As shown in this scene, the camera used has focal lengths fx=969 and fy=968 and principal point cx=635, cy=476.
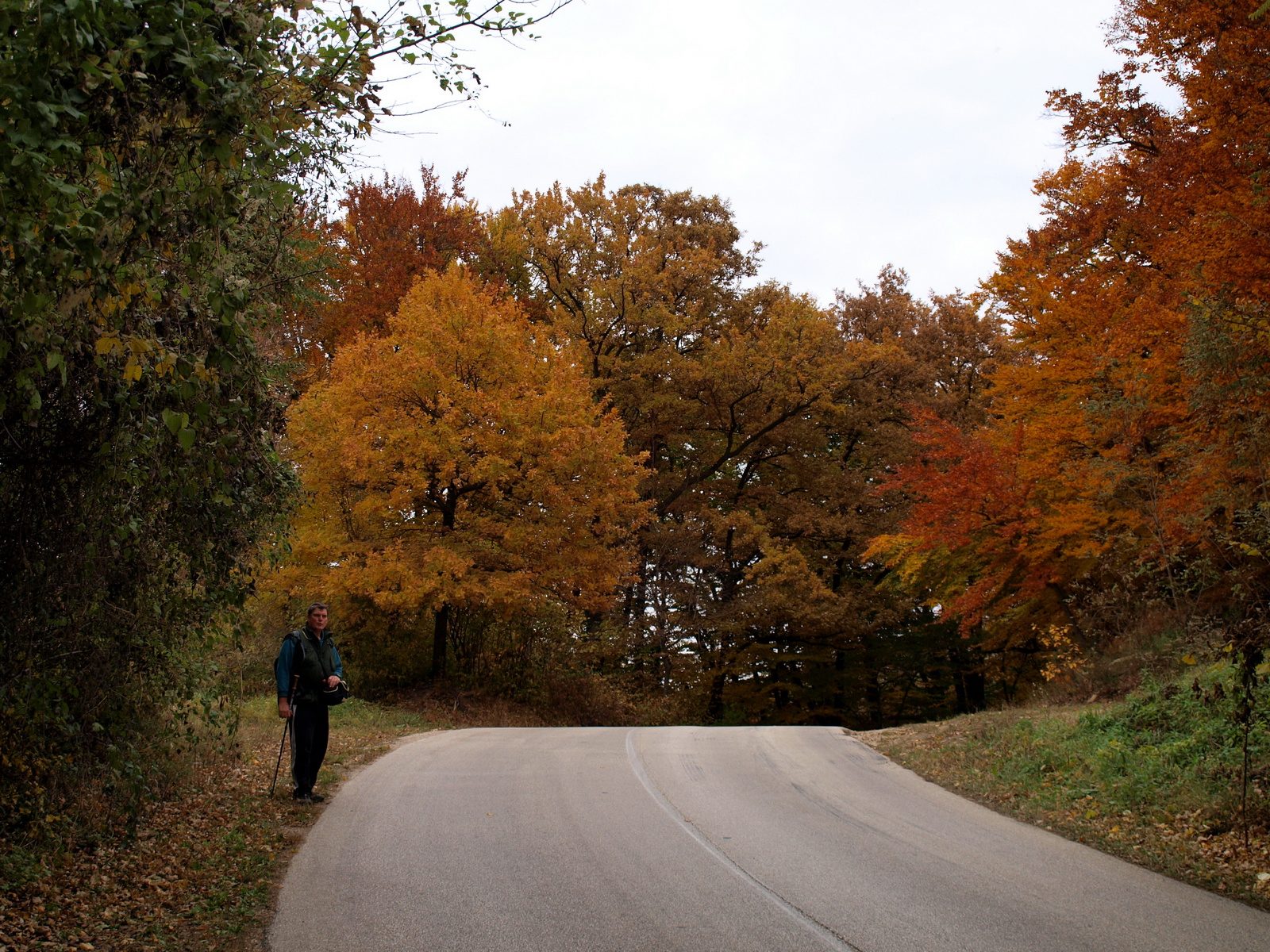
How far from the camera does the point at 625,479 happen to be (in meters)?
20.9

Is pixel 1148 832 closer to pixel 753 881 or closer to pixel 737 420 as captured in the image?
pixel 753 881

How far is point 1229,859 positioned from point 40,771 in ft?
26.7

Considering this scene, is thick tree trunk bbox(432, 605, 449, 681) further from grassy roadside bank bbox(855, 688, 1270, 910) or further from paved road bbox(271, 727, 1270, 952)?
grassy roadside bank bbox(855, 688, 1270, 910)

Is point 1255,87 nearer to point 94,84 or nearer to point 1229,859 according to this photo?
point 1229,859

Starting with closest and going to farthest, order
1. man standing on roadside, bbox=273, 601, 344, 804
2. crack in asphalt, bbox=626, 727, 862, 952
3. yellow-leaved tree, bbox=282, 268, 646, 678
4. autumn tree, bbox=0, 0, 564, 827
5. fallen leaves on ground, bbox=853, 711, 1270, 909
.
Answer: autumn tree, bbox=0, 0, 564, 827, crack in asphalt, bbox=626, 727, 862, 952, fallen leaves on ground, bbox=853, 711, 1270, 909, man standing on roadside, bbox=273, 601, 344, 804, yellow-leaved tree, bbox=282, 268, 646, 678

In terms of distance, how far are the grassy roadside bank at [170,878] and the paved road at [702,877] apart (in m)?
0.28

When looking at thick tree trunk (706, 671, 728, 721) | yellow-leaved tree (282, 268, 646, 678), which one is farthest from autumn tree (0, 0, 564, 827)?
thick tree trunk (706, 671, 728, 721)

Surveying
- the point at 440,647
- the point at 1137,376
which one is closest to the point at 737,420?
the point at 440,647

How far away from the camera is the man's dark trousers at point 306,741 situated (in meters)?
8.67

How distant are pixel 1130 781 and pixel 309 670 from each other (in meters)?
7.78

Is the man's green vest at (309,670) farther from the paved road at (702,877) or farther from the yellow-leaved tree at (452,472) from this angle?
the yellow-leaved tree at (452,472)

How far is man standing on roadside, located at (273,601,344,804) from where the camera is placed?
8648mm

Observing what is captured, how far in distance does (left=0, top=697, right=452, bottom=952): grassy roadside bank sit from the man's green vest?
945 millimetres

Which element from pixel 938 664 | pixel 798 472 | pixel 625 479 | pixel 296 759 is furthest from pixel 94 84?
pixel 938 664
